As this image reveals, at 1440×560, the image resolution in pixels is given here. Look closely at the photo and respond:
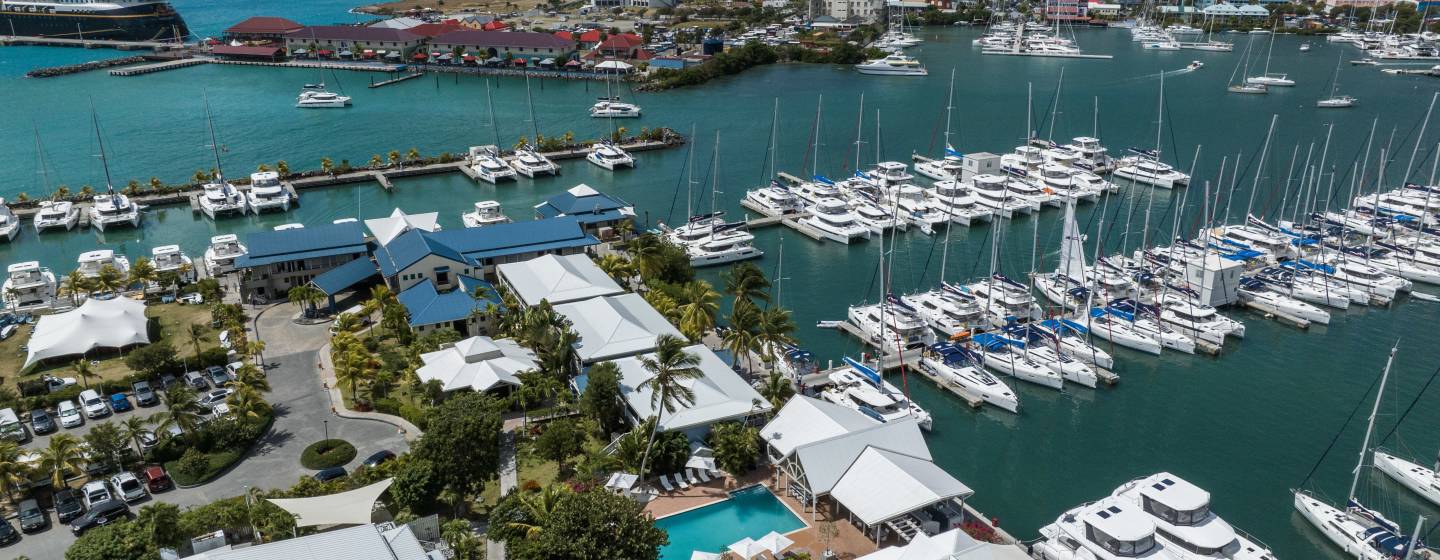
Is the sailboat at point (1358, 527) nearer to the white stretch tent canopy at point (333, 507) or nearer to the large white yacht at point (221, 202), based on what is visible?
the white stretch tent canopy at point (333, 507)

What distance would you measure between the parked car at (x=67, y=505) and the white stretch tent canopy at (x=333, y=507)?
24.6ft

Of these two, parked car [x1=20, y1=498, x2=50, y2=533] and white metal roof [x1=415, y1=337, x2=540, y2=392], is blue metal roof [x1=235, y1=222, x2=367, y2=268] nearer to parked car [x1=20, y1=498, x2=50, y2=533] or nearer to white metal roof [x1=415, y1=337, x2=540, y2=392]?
white metal roof [x1=415, y1=337, x2=540, y2=392]

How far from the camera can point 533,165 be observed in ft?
288

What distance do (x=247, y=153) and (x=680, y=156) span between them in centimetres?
4181

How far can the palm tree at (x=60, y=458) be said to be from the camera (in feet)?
117

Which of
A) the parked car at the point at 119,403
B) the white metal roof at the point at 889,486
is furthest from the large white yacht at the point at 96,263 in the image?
the white metal roof at the point at 889,486

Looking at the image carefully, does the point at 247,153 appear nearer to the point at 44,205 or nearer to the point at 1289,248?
the point at 44,205

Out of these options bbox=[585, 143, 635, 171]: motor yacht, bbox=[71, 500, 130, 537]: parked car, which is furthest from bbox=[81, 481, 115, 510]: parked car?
bbox=[585, 143, 635, 171]: motor yacht

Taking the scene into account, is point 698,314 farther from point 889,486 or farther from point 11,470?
point 11,470

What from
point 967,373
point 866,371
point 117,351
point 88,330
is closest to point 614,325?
point 866,371

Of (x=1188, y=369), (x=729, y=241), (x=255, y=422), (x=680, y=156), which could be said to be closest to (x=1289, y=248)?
(x=1188, y=369)

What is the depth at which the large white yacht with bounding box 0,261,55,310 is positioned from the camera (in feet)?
183

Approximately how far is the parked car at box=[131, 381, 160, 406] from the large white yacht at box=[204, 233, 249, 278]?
16.2 metres

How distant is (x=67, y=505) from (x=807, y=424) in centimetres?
2693
